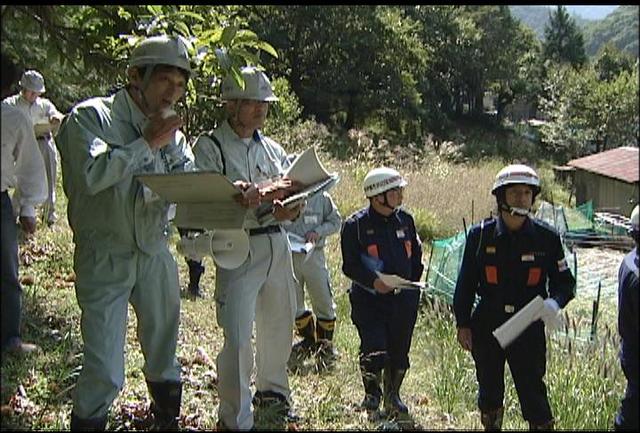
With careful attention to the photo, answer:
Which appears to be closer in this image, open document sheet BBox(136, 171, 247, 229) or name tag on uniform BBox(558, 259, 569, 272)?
open document sheet BBox(136, 171, 247, 229)

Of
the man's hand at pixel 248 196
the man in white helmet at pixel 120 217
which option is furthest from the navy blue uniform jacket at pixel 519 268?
the man in white helmet at pixel 120 217

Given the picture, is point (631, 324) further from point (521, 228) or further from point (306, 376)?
point (306, 376)

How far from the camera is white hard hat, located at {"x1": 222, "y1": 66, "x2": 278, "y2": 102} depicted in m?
3.87

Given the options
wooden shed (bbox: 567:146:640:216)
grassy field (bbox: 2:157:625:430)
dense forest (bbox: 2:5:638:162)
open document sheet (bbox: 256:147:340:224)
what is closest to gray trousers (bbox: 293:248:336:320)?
grassy field (bbox: 2:157:625:430)

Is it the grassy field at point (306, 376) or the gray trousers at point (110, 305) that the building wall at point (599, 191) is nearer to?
the grassy field at point (306, 376)

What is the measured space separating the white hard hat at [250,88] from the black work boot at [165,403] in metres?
1.49

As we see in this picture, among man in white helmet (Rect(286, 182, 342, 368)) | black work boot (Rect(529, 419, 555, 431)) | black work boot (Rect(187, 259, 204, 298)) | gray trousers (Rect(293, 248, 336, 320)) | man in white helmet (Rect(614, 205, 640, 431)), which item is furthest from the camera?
black work boot (Rect(187, 259, 204, 298))

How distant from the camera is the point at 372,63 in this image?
32.2 metres

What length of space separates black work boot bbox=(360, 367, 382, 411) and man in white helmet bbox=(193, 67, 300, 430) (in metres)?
0.56

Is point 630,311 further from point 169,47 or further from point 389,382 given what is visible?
point 169,47

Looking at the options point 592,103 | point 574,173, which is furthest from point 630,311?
point 592,103

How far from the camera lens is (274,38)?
24.5m

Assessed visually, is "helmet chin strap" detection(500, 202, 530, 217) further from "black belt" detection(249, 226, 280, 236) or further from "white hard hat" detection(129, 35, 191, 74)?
"white hard hat" detection(129, 35, 191, 74)

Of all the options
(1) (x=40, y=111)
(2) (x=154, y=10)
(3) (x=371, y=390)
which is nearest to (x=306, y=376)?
(3) (x=371, y=390)
